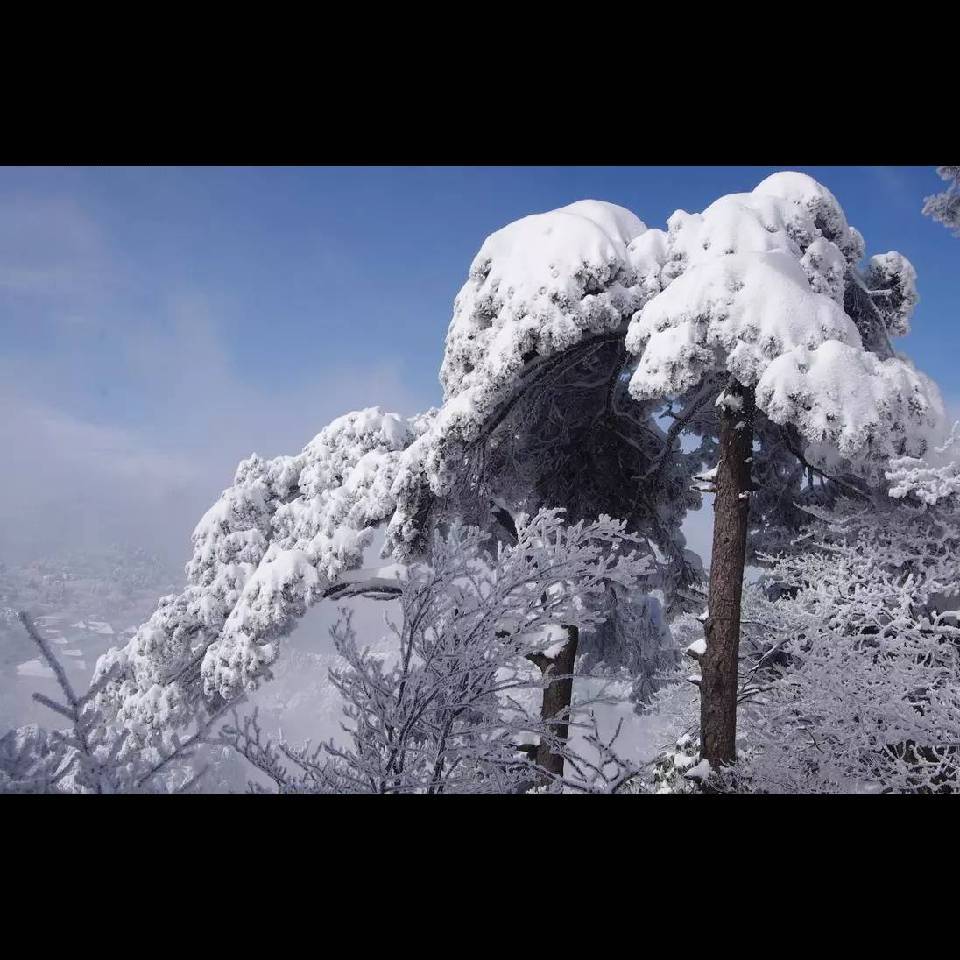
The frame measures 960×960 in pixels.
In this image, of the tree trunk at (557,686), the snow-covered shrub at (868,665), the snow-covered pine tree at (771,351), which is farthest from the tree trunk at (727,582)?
the tree trunk at (557,686)

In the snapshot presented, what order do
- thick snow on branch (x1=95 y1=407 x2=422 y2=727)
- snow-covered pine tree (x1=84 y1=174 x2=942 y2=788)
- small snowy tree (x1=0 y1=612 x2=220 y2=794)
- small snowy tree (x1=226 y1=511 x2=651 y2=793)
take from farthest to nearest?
thick snow on branch (x1=95 y1=407 x2=422 y2=727), snow-covered pine tree (x1=84 y1=174 x2=942 y2=788), small snowy tree (x1=226 y1=511 x2=651 y2=793), small snowy tree (x1=0 y1=612 x2=220 y2=794)

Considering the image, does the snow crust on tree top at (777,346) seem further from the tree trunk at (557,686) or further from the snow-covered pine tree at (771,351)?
the tree trunk at (557,686)

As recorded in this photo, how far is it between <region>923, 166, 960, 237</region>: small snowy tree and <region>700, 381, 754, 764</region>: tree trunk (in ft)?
10.1

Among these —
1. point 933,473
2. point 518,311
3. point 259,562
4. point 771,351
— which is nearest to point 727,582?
point 933,473

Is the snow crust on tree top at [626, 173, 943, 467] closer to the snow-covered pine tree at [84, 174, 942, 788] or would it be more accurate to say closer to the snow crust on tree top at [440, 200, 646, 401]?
the snow-covered pine tree at [84, 174, 942, 788]

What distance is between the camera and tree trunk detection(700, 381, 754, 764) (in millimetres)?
5785

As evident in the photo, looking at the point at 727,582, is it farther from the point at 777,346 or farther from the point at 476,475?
the point at 476,475

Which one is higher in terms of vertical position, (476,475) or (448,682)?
(476,475)

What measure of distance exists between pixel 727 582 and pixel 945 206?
4.65m

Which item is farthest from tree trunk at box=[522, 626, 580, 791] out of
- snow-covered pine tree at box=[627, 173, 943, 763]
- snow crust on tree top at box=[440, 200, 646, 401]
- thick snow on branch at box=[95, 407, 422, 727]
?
snow crust on tree top at box=[440, 200, 646, 401]

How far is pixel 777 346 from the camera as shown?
16.1 feet

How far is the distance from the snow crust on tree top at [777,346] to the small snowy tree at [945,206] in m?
1.86
